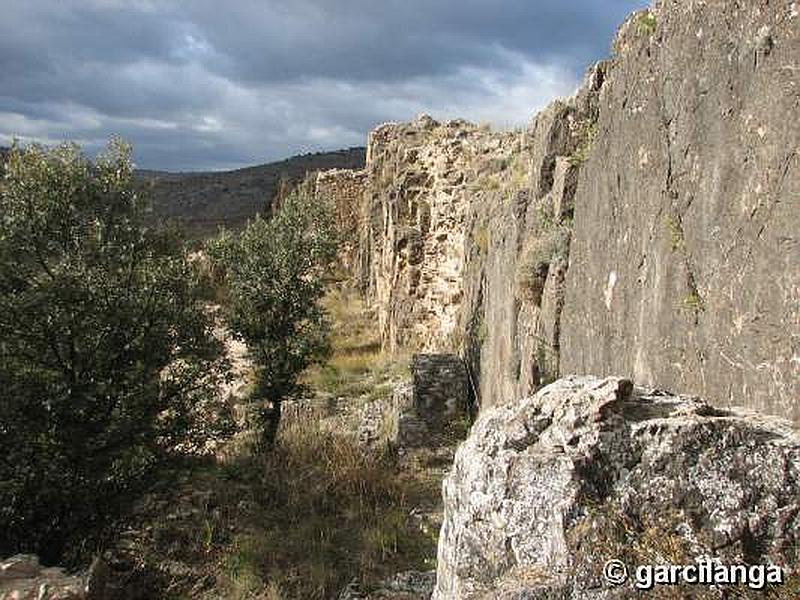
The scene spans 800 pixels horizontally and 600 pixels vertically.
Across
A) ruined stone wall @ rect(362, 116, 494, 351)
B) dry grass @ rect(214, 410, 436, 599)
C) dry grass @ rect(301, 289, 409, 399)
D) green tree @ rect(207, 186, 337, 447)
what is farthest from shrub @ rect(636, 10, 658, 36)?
ruined stone wall @ rect(362, 116, 494, 351)

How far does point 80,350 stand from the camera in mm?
7980

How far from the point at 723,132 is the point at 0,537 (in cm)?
796

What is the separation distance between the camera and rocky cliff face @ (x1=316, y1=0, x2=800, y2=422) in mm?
3207

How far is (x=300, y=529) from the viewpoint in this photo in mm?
8859

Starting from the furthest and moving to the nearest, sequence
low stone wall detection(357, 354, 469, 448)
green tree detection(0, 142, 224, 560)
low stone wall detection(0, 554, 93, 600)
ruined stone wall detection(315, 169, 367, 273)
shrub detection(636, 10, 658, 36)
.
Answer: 1. ruined stone wall detection(315, 169, 367, 273)
2. low stone wall detection(357, 354, 469, 448)
3. green tree detection(0, 142, 224, 560)
4. low stone wall detection(0, 554, 93, 600)
5. shrub detection(636, 10, 658, 36)

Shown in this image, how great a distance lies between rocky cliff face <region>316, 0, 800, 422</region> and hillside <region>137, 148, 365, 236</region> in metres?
32.3

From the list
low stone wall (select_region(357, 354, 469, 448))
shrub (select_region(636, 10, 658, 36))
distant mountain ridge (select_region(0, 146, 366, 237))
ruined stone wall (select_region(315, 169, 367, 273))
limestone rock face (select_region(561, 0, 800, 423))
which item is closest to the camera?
limestone rock face (select_region(561, 0, 800, 423))

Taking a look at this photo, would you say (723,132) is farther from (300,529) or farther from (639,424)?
(300,529)

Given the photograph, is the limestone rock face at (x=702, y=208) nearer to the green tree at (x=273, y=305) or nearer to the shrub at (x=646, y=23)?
the shrub at (x=646, y=23)

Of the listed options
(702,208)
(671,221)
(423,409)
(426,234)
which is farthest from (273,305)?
(702,208)

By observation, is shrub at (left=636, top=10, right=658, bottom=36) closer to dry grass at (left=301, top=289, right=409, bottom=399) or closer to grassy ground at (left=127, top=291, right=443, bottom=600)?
grassy ground at (left=127, top=291, right=443, bottom=600)

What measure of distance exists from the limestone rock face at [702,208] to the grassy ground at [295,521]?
3.57 m

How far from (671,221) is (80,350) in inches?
257

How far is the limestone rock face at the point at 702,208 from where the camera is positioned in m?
3.15
